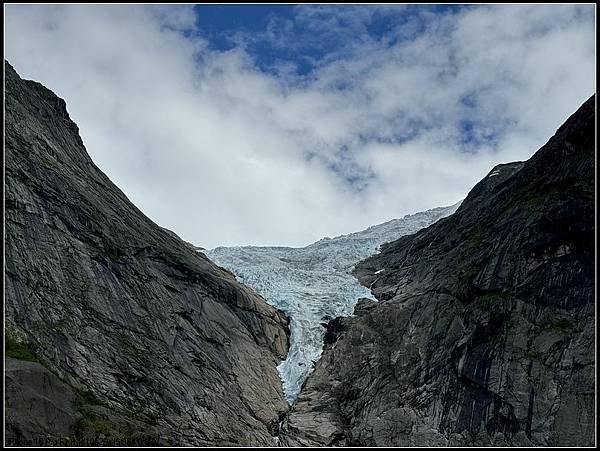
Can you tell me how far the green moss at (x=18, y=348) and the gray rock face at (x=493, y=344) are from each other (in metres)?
15.5

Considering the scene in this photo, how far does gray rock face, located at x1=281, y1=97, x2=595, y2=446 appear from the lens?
29.6m

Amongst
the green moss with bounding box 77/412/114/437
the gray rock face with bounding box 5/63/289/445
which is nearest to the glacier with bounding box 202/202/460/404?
the gray rock face with bounding box 5/63/289/445

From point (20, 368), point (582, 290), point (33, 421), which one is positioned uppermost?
point (582, 290)

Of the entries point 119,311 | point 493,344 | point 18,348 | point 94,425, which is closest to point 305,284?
point 119,311

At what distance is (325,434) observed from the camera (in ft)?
109

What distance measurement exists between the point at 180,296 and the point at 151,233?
7508 millimetres

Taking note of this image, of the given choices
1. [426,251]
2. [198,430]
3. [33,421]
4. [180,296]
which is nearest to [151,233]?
[180,296]

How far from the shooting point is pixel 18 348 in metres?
26.6

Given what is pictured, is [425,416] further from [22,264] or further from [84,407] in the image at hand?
[22,264]

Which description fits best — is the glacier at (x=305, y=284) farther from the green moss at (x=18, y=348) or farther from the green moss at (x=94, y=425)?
the green moss at (x=18, y=348)

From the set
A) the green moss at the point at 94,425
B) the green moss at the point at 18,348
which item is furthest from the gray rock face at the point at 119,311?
the green moss at the point at 18,348

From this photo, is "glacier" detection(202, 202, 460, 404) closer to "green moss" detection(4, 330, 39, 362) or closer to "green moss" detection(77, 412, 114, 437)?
"green moss" detection(77, 412, 114, 437)

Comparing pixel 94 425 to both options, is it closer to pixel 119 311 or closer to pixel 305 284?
pixel 119 311

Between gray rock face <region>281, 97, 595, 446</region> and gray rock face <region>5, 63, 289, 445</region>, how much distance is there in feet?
16.4
